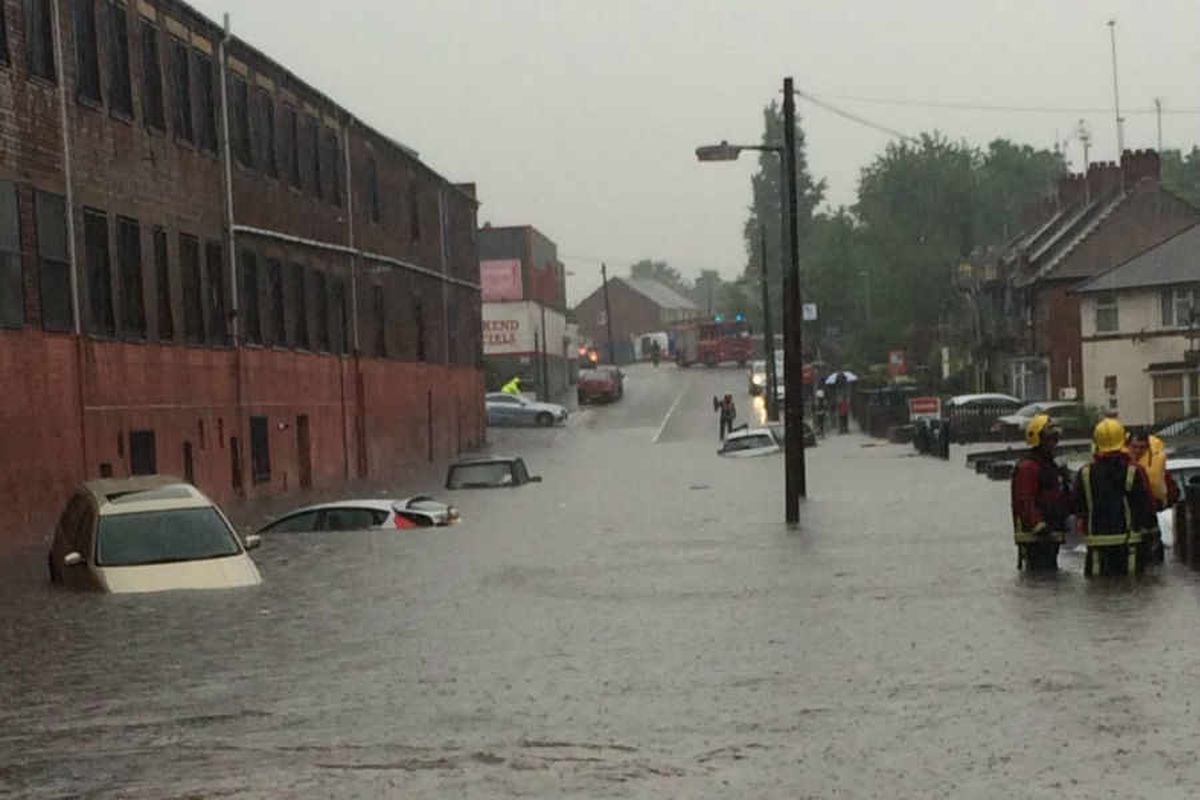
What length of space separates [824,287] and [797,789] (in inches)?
4654

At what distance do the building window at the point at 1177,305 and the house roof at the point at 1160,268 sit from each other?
0.38m

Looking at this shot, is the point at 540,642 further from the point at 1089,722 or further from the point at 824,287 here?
the point at 824,287

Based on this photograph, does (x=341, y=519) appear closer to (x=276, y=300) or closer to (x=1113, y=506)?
(x=1113, y=506)

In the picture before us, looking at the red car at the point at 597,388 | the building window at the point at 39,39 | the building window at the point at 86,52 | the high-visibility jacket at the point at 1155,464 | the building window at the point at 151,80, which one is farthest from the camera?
the red car at the point at 597,388

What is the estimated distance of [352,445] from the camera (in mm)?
53781

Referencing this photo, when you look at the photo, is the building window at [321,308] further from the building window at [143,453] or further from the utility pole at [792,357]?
the utility pole at [792,357]

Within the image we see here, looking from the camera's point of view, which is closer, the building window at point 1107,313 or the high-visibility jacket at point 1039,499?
the high-visibility jacket at point 1039,499

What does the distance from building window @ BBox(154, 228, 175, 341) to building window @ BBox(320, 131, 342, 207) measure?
45.1 feet

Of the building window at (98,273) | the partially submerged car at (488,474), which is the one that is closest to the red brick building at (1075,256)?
the partially submerged car at (488,474)

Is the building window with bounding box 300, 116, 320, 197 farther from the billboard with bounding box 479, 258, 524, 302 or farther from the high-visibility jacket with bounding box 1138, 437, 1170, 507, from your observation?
the billboard with bounding box 479, 258, 524, 302

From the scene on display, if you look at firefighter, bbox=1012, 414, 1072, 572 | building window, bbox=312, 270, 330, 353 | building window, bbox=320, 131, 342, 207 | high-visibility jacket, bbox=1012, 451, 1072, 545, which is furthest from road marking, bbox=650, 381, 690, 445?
high-visibility jacket, bbox=1012, 451, 1072, 545

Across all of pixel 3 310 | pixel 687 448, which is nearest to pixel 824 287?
pixel 687 448

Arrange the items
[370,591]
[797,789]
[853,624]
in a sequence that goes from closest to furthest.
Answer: [797,789], [853,624], [370,591]

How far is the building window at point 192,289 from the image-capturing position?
39.8m
